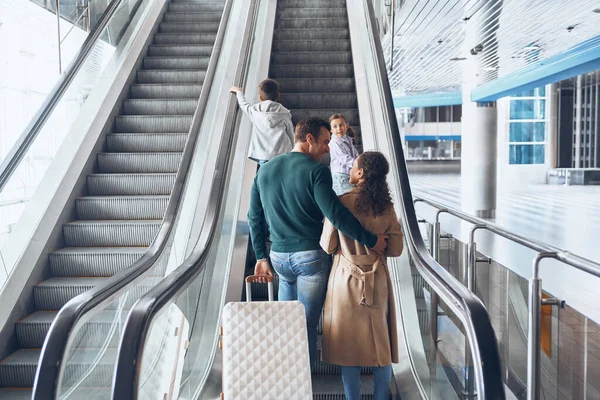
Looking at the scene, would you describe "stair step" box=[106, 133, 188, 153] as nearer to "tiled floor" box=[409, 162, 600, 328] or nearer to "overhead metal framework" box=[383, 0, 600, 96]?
"tiled floor" box=[409, 162, 600, 328]

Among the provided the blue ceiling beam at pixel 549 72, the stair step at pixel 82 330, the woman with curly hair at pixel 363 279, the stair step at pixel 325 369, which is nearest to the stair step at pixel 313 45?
the blue ceiling beam at pixel 549 72

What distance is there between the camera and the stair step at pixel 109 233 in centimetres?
536

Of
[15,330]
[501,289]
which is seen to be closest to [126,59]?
[15,330]

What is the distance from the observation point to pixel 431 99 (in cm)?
2531

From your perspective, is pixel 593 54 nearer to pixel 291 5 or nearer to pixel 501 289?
pixel 291 5

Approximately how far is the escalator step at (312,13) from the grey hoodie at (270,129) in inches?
198

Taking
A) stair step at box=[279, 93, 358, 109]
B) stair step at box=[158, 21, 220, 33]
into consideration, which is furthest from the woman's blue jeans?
stair step at box=[158, 21, 220, 33]

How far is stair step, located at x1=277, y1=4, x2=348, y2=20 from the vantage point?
9461mm

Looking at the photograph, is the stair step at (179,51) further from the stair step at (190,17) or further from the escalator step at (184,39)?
the stair step at (190,17)

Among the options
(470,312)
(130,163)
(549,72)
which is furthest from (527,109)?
(470,312)

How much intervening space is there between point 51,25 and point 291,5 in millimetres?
4270

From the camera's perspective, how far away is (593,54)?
10711 mm

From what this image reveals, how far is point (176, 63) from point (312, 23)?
8.13 ft

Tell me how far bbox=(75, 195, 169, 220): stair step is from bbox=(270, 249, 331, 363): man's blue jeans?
2.70 m
